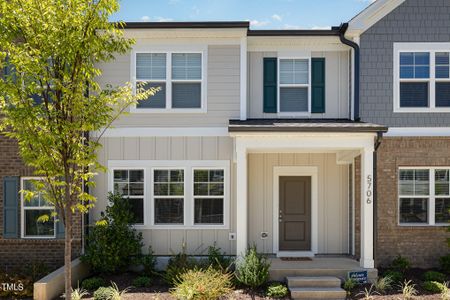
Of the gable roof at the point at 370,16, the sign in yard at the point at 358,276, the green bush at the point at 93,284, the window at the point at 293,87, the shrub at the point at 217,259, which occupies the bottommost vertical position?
the green bush at the point at 93,284

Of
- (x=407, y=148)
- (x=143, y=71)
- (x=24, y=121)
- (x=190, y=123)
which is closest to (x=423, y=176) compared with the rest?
(x=407, y=148)

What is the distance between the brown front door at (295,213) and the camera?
12023mm

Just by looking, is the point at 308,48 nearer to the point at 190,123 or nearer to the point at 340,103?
the point at 340,103

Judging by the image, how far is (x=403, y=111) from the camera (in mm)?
11164

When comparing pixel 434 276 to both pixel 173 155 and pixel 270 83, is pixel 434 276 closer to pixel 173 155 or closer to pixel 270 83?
pixel 270 83

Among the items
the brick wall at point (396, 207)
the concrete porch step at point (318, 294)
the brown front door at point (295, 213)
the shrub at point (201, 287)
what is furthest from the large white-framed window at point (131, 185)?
the brick wall at point (396, 207)

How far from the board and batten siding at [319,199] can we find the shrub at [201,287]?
116 inches

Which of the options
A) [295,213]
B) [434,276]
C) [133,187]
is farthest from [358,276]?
[133,187]

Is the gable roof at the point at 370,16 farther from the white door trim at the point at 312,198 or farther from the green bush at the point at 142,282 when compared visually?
the green bush at the point at 142,282

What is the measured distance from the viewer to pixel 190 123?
1113 cm

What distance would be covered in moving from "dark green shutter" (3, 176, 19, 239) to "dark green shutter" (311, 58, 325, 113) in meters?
8.01

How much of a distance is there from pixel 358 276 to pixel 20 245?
837cm

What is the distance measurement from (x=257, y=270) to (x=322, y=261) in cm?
232

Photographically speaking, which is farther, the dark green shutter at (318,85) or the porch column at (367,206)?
the dark green shutter at (318,85)
